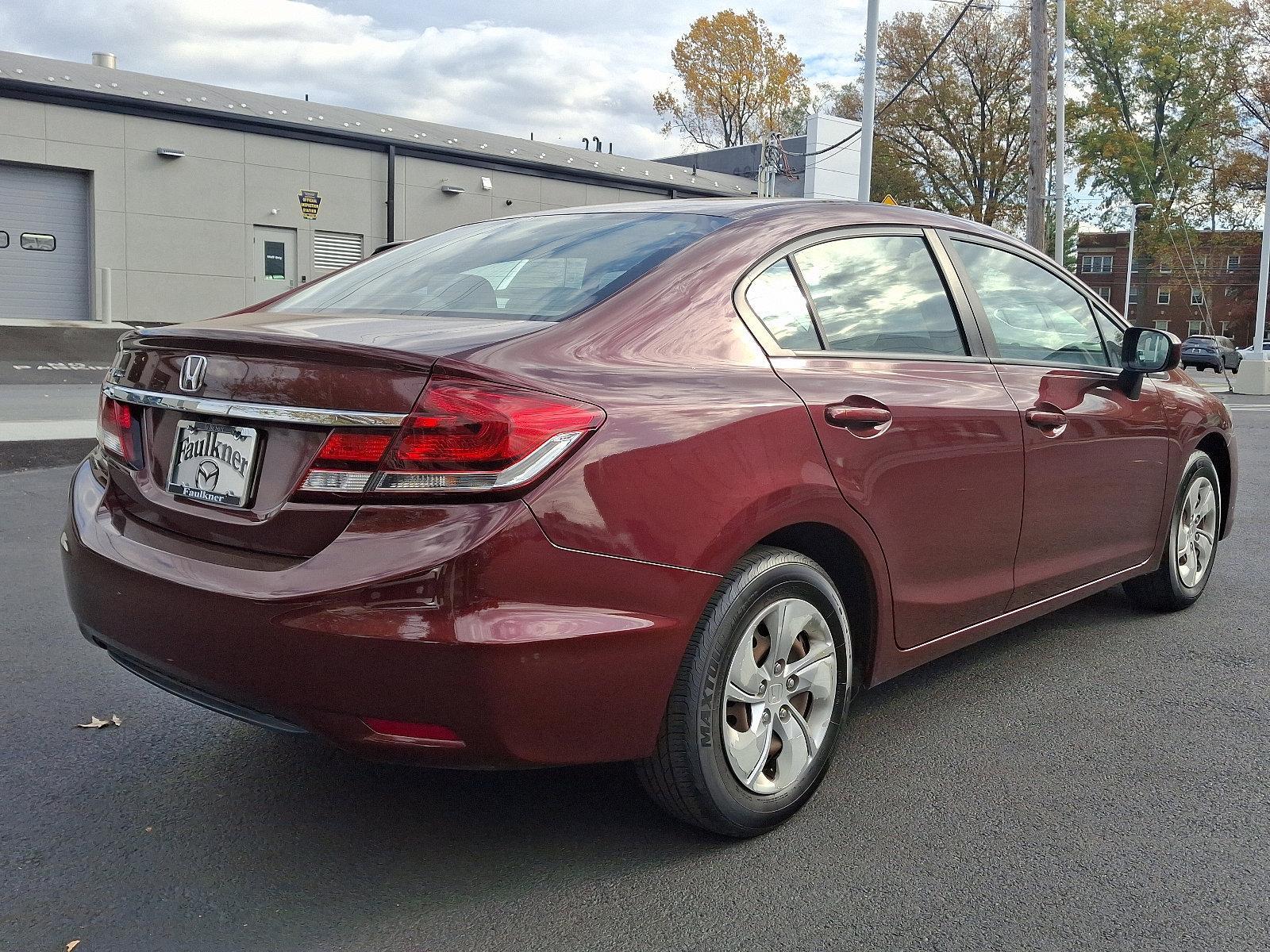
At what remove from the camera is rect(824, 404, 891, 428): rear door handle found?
3.00 m

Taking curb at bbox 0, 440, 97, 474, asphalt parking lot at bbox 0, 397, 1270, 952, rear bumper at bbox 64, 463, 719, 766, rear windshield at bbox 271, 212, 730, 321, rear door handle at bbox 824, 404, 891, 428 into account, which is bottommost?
asphalt parking lot at bbox 0, 397, 1270, 952

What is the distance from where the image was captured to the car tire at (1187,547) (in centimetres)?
493

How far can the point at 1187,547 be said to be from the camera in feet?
16.6

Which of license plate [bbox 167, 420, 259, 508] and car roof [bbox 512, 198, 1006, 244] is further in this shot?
car roof [bbox 512, 198, 1006, 244]

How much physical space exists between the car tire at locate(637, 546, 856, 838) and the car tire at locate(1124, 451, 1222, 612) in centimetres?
245

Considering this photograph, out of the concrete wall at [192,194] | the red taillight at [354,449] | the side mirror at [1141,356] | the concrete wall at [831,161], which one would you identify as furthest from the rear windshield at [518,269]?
the concrete wall at [831,161]

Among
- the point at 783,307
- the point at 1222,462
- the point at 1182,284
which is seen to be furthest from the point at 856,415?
the point at 1182,284

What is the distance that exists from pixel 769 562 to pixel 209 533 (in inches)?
49.3

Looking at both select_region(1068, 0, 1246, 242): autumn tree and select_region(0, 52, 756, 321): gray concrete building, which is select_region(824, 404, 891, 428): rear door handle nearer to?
select_region(0, 52, 756, 321): gray concrete building

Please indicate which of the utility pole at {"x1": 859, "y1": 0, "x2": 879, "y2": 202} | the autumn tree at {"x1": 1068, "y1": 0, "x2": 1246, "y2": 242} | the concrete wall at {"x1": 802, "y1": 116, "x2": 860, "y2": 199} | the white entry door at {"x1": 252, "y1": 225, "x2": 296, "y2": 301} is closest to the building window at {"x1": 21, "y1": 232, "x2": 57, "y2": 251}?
the white entry door at {"x1": 252, "y1": 225, "x2": 296, "y2": 301}

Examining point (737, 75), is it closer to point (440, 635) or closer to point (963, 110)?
point (963, 110)

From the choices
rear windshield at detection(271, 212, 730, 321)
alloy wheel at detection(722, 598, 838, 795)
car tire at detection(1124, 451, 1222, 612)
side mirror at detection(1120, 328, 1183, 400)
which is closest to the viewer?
alloy wheel at detection(722, 598, 838, 795)

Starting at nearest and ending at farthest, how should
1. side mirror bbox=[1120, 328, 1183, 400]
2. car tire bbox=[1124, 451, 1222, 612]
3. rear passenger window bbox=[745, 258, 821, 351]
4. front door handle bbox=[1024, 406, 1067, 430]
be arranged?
rear passenger window bbox=[745, 258, 821, 351] < front door handle bbox=[1024, 406, 1067, 430] < side mirror bbox=[1120, 328, 1183, 400] < car tire bbox=[1124, 451, 1222, 612]

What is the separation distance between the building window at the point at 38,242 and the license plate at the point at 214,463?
23095 mm
